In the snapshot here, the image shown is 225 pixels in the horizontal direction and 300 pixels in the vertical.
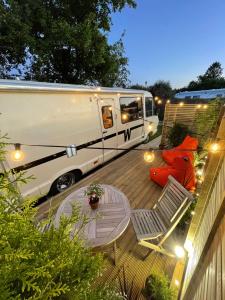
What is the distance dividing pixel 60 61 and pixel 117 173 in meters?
8.32

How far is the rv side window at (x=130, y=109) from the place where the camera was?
7200 mm

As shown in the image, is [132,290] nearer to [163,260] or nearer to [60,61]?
[163,260]

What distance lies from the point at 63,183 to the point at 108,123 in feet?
8.55

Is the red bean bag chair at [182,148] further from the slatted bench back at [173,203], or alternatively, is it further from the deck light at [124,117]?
the slatted bench back at [173,203]

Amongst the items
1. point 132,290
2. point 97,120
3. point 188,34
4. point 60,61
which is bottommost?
point 132,290

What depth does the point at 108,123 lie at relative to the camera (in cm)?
630

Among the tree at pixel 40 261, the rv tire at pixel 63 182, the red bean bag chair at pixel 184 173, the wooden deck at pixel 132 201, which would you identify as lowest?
the wooden deck at pixel 132 201

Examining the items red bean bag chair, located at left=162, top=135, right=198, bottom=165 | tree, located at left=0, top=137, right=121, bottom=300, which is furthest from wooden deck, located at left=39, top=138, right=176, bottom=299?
tree, located at left=0, top=137, right=121, bottom=300

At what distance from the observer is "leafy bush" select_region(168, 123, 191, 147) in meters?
7.38

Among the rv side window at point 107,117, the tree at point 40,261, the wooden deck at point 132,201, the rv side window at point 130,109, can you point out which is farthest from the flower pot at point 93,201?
the rv side window at point 130,109

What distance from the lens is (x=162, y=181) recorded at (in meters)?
4.85

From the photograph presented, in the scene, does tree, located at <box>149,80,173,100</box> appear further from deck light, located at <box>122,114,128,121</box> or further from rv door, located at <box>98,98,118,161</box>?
rv door, located at <box>98,98,118,161</box>

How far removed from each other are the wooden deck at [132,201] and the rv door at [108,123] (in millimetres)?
698

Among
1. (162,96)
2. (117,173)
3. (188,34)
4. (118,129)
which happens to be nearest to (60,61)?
(118,129)
